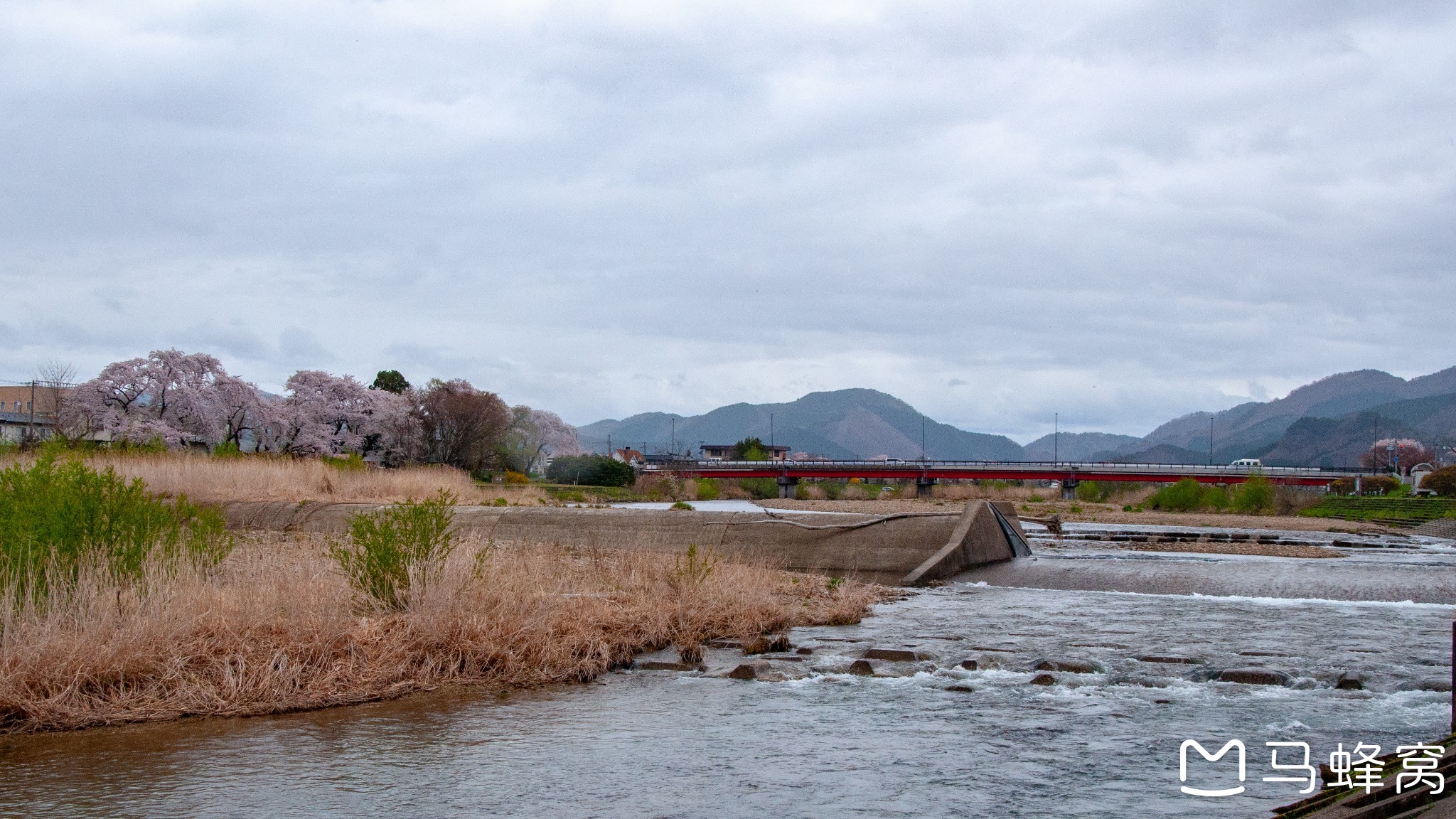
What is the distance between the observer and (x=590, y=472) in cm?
8406

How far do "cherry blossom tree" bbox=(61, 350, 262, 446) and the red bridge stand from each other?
153ft

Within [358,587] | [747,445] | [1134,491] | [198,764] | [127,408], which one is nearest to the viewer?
[198,764]

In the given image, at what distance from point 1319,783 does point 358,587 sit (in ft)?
30.5

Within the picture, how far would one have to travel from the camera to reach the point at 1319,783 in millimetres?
7789

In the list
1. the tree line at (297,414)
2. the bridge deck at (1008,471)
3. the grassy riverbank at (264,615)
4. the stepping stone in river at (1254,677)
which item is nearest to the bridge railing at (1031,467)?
the bridge deck at (1008,471)

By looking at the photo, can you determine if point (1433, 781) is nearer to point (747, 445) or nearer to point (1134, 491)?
point (1134, 491)

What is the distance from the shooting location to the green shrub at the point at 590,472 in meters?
83.6

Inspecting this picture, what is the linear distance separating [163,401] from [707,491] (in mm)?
40530

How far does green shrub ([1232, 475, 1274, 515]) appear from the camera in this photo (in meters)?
60.5

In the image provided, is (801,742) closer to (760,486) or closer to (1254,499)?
(1254,499)

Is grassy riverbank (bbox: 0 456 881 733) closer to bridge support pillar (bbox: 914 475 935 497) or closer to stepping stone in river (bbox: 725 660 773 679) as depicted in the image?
stepping stone in river (bbox: 725 660 773 679)

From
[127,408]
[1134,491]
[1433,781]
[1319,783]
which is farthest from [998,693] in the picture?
[1134,491]

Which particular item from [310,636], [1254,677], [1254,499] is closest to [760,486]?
[1254,499]

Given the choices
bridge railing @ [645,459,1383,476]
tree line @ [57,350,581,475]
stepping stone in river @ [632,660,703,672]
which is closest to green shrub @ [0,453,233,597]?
stepping stone in river @ [632,660,703,672]
